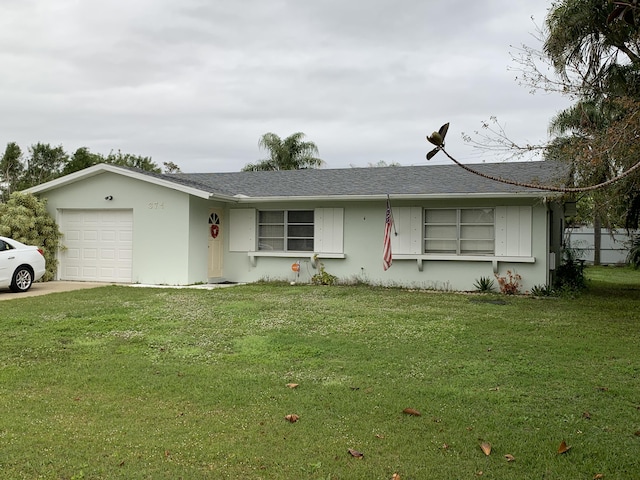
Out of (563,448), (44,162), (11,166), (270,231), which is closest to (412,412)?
(563,448)

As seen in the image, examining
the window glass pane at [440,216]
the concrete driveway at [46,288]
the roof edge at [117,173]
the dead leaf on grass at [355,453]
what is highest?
the roof edge at [117,173]

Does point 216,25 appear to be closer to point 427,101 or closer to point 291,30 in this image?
point 291,30

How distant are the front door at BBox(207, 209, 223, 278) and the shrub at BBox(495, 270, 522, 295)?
7493mm

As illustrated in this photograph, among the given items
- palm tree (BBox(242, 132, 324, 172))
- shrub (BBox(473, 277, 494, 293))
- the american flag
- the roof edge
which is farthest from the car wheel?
palm tree (BBox(242, 132, 324, 172))

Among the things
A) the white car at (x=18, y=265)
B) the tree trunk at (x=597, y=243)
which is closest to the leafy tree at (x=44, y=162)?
the white car at (x=18, y=265)

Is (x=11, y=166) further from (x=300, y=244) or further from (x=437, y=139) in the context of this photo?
(x=437, y=139)

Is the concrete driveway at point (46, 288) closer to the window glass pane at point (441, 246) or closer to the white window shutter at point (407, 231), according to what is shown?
the white window shutter at point (407, 231)

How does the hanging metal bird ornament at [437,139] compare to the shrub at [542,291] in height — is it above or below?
above

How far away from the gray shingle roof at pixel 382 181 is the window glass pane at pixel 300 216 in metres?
0.55

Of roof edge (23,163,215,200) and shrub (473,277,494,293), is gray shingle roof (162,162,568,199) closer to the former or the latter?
roof edge (23,163,215,200)

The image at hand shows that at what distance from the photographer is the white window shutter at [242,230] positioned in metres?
16.2

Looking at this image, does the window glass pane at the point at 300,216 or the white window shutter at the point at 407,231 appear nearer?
the white window shutter at the point at 407,231

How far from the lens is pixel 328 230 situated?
51.1ft

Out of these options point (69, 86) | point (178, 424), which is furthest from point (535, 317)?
point (69, 86)
